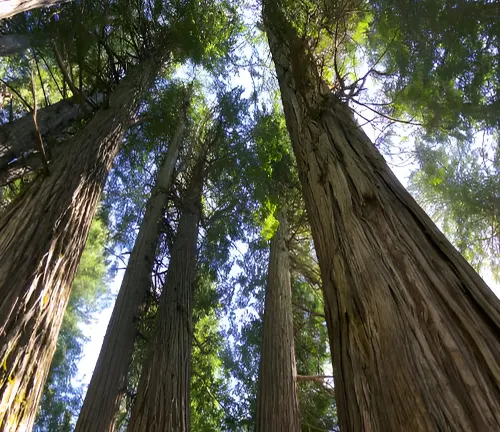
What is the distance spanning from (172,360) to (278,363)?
1443 mm

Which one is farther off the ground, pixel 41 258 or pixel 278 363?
pixel 278 363

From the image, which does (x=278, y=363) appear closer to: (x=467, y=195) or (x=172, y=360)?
(x=172, y=360)

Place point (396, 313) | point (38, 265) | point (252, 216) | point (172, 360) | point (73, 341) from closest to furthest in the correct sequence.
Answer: point (396, 313) < point (38, 265) < point (172, 360) < point (252, 216) < point (73, 341)

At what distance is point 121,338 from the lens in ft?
15.5

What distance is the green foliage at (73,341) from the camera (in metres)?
8.68

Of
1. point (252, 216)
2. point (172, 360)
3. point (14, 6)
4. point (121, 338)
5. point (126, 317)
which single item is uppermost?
point (252, 216)

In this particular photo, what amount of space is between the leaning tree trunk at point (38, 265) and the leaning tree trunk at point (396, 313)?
1.63m

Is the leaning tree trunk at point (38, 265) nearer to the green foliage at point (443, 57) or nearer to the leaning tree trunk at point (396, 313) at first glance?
the leaning tree trunk at point (396, 313)

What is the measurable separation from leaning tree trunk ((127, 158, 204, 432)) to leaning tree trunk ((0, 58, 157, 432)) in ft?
6.24

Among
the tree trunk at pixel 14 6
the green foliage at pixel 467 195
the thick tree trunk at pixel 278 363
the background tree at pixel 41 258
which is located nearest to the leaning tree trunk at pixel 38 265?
the background tree at pixel 41 258

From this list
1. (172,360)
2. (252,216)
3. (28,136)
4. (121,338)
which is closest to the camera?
(172,360)

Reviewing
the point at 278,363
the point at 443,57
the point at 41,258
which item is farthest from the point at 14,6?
the point at 443,57

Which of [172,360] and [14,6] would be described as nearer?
[14,6]

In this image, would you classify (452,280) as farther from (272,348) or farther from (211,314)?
(211,314)
